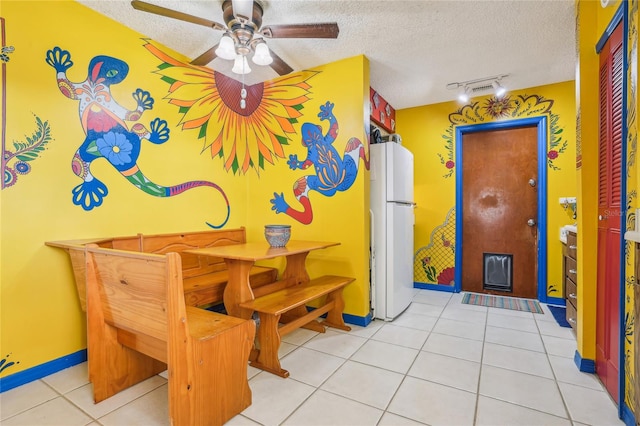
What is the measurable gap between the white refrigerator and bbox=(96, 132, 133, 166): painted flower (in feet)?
7.05

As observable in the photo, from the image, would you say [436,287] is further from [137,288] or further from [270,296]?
[137,288]

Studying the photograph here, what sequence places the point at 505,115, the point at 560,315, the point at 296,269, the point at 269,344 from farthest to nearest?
the point at 505,115, the point at 560,315, the point at 296,269, the point at 269,344

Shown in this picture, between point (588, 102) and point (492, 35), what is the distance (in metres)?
0.99

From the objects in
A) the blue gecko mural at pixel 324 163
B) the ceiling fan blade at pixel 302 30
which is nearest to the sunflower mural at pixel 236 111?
the blue gecko mural at pixel 324 163

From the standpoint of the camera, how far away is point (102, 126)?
7.35 ft

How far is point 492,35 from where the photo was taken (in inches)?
98.3

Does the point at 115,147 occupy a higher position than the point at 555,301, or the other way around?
the point at 115,147

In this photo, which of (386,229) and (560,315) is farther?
(560,315)

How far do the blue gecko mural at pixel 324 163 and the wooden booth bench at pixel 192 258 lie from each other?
72 centimetres

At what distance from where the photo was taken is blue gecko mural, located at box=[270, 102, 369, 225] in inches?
112

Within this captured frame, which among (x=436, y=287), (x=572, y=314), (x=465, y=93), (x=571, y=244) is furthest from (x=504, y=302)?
(x=465, y=93)

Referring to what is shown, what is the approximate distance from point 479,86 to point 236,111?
2.79 meters

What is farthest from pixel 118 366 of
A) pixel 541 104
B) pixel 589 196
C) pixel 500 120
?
pixel 541 104

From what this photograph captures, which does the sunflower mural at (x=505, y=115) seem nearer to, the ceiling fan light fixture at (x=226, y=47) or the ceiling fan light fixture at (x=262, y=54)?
the ceiling fan light fixture at (x=262, y=54)
